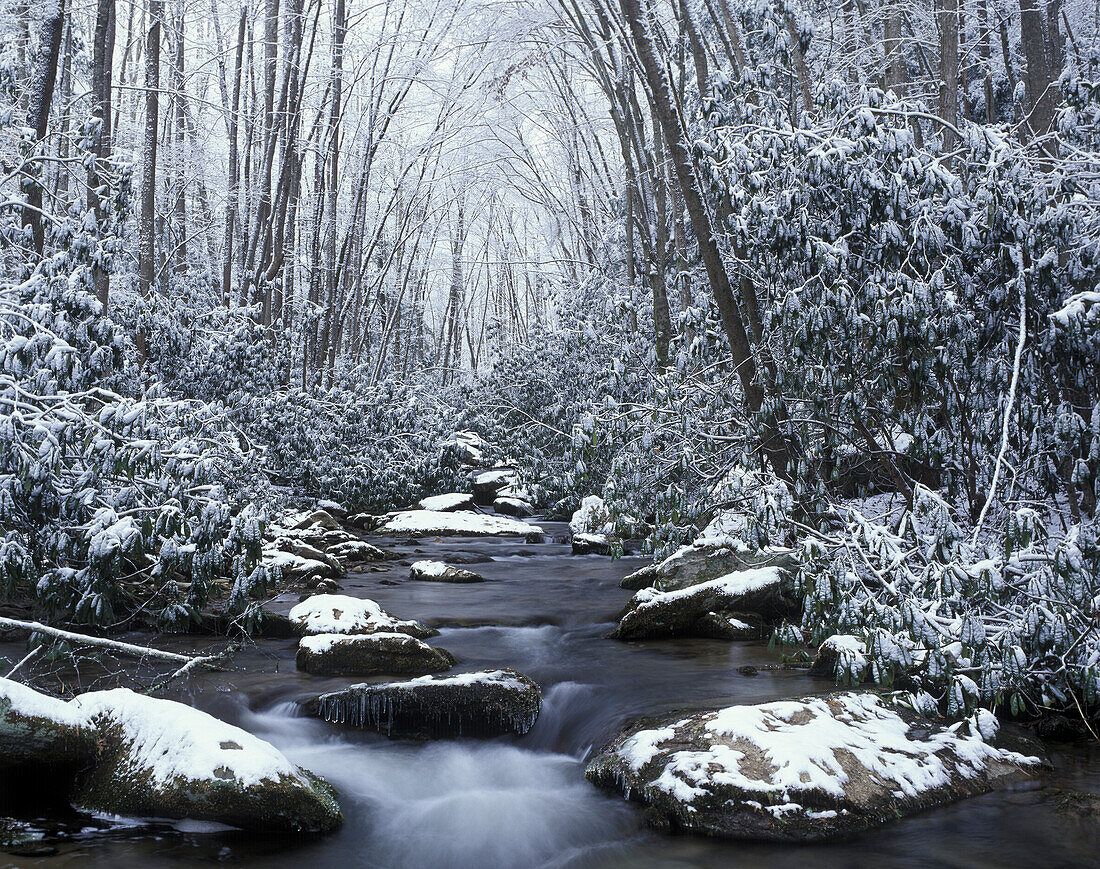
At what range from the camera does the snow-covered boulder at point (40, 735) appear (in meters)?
4.23

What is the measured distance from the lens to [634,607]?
26.4ft

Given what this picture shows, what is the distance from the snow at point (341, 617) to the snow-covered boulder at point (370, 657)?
335 mm

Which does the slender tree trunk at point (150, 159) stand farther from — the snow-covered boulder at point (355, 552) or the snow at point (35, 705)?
the snow at point (35, 705)

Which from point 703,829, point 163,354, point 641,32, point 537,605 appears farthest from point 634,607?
point 163,354

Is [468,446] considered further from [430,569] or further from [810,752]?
[810,752]

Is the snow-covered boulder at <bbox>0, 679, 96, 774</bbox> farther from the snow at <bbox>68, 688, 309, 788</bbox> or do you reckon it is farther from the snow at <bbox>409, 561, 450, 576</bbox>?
the snow at <bbox>409, 561, 450, 576</bbox>

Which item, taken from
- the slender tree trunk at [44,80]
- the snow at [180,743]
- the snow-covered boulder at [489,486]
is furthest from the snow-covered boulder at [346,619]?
the snow-covered boulder at [489,486]

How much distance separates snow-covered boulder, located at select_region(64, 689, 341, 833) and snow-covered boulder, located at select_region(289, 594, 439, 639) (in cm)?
257

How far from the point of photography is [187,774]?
168 inches

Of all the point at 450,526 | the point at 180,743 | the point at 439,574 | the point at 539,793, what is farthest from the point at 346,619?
the point at 450,526

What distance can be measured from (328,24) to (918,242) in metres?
15.4

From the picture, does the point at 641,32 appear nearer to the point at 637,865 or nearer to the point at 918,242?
the point at 918,242

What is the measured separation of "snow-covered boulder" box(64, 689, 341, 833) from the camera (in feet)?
13.9

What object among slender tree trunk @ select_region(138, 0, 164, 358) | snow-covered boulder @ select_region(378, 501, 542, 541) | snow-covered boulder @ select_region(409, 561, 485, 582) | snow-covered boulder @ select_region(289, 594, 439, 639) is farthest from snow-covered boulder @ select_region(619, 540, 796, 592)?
slender tree trunk @ select_region(138, 0, 164, 358)
